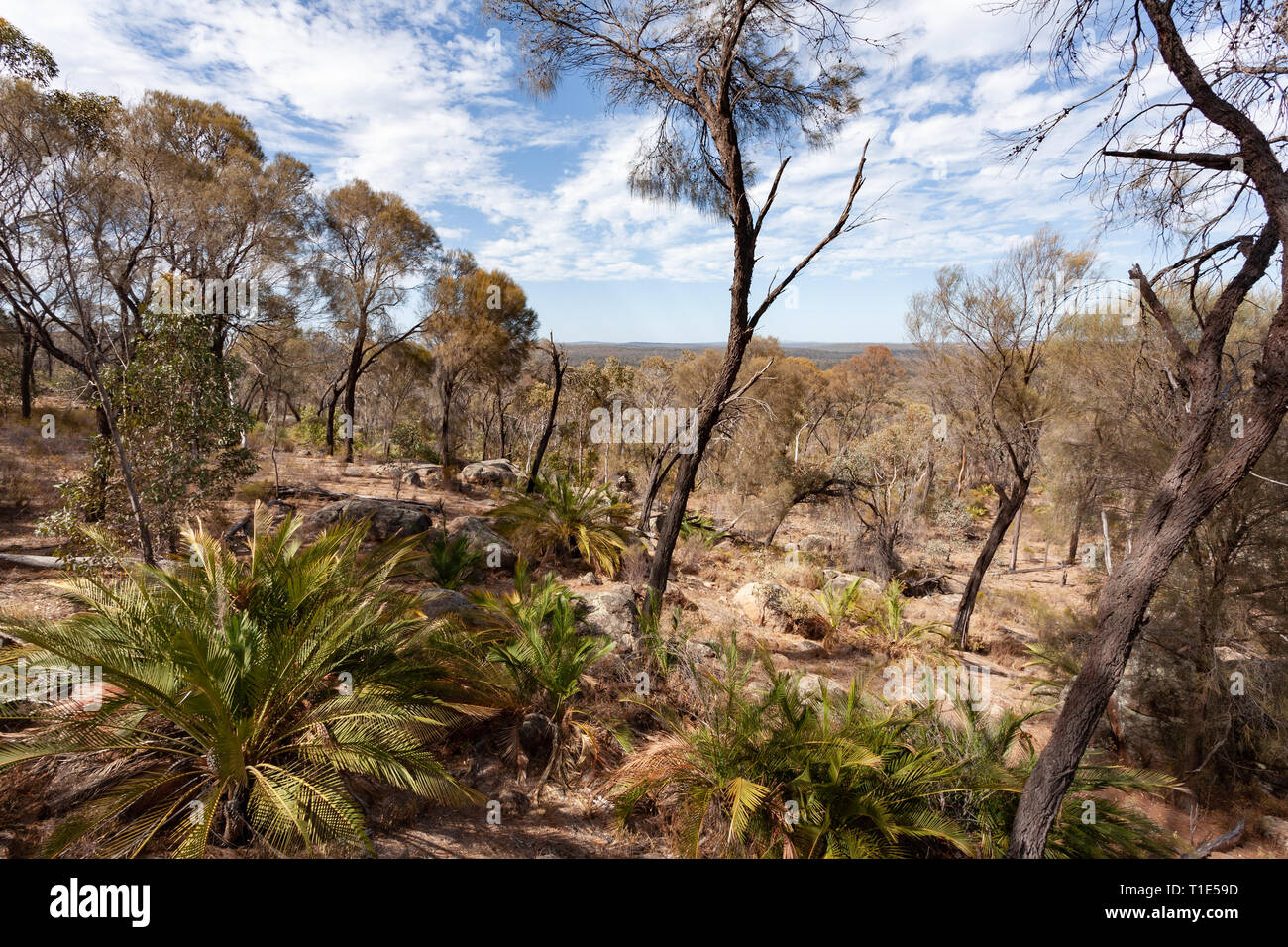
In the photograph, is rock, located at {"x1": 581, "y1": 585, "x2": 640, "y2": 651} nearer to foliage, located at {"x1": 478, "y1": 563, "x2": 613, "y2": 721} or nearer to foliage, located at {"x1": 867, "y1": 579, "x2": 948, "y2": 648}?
foliage, located at {"x1": 478, "y1": 563, "x2": 613, "y2": 721}

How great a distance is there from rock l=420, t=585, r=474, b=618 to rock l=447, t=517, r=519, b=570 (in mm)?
2281

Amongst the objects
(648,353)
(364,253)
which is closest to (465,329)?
(364,253)

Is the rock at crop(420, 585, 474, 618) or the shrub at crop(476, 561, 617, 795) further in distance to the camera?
the rock at crop(420, 585, 474, 618)

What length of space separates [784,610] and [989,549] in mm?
3527

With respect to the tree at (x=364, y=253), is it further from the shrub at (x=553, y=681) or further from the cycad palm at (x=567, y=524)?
the shrub at (x=553, y=681)

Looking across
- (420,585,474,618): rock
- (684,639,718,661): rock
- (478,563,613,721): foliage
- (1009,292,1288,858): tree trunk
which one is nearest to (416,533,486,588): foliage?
(420,585,474,618): rock

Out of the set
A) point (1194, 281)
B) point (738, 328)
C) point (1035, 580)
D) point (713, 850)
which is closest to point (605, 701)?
point (713, 850)

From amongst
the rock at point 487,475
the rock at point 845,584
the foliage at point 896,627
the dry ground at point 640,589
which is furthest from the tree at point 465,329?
the foliage at point 896,627

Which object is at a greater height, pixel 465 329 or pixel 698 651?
pixel 465 329

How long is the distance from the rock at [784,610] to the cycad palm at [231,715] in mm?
6421

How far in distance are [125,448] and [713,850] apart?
7.47m

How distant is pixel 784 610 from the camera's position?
956 centimetres

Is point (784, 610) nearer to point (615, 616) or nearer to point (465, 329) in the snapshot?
point (615, 616)

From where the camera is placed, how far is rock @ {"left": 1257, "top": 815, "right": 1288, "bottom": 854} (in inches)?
213
